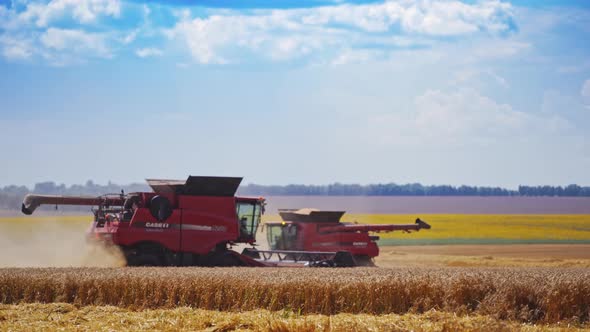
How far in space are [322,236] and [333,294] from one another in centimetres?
1364

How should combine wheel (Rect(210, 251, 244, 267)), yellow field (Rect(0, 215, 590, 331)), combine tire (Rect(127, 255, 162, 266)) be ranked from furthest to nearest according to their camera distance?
combine wheel (Rect(210, 251, 244, 267))
combine tire (Rect(127, 255, 162, 266))
yellow field (Rect(0, 215, 590, 331))

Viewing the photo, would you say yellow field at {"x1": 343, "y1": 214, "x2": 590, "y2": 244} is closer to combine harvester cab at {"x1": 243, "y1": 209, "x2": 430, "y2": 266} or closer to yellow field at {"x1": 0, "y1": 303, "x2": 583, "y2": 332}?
combine harvester cab at {"x1": 243, "y1": 209, "x2": 430, "y2": 266}

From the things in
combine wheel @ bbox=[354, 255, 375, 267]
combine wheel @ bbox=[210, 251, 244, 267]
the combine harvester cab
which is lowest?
combine wheel @ bbox=[354, 255, 375, 267]

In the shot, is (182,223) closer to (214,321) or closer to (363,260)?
(363,260)

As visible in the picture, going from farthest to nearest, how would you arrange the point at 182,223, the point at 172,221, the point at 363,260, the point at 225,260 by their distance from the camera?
the point at 363,260 < the point at 225,260 < the point at 182,223 < the point at 172,221

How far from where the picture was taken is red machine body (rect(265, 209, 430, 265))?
28656mm

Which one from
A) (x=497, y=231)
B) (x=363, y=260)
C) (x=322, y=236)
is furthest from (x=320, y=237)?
(x=497, y=231)

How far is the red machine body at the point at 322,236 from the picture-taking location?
28.7 meters

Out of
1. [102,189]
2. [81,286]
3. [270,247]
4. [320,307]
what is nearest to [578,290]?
[320,307]

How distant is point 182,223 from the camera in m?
25.0

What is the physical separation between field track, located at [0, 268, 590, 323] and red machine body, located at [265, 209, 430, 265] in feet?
41.1

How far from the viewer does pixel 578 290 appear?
15.0m

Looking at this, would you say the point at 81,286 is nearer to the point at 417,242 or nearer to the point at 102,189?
the point at 417,242

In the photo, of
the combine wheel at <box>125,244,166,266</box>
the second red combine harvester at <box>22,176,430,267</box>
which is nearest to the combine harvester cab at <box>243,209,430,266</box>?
the second red combine harvester at <box>22,176,430,267</box>
